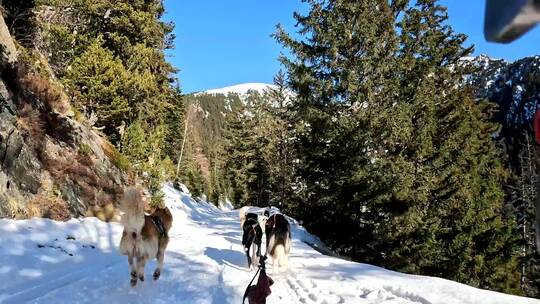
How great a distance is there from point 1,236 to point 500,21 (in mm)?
10776

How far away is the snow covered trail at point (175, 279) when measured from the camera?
25.4 ft

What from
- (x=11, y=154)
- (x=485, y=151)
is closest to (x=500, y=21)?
(x=11, y=154)

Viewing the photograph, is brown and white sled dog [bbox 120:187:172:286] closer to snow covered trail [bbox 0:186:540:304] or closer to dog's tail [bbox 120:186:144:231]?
dog's tail [bbox 120:186:144:231]

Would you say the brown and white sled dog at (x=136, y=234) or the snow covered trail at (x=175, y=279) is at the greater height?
the brown and white sled dog at (x=136, y=234)

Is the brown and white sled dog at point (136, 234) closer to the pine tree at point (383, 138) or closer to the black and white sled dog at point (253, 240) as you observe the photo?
the black and white sled dog at point (253, 240)

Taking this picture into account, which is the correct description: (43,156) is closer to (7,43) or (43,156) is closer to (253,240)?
(7,43)

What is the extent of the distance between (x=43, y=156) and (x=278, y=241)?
816 cm

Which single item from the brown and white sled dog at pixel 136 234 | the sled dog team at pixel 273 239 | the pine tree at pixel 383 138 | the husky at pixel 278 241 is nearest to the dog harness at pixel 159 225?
the brown and white sled dog at pixel 136 234

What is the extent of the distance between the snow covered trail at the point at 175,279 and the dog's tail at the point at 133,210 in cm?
105

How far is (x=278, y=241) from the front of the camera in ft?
34.5

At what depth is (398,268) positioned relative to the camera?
19922mm

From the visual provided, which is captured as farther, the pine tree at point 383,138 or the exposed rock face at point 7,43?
the pine tree at point 383,138

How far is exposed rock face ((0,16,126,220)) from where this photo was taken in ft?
40.3

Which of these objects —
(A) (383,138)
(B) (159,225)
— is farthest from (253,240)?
(A) (383,138)
